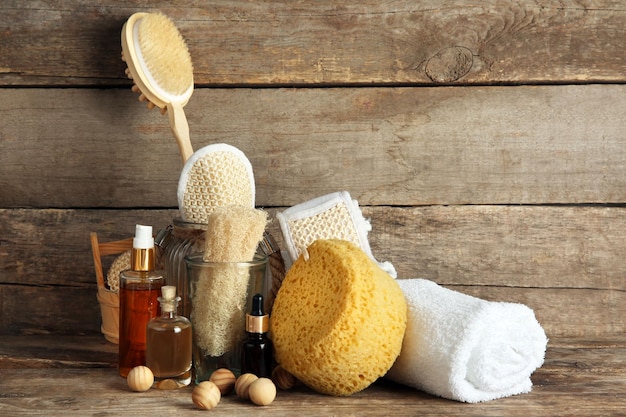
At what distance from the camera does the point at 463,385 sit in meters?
0.72

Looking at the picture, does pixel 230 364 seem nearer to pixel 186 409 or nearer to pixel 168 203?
pixel 186 409

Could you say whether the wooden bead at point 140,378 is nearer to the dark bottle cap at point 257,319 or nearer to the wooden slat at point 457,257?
the dark bottle cap at point 257,319

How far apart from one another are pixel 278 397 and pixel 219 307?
11cm

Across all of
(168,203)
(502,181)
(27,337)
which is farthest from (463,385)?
(27,337)

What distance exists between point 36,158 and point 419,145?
0.51 m

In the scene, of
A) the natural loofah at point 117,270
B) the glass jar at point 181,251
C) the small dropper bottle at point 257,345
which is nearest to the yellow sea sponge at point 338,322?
the small dropper bottle at point 257,345

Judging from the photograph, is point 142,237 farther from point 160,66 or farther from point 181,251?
point 160,66

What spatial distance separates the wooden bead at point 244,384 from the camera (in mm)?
729

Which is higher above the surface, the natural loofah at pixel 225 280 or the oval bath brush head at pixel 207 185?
the oval bath brush head at pixel 207 185

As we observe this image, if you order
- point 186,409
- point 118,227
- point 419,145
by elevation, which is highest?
point 419,145

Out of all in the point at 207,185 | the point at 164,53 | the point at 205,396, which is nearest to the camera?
the point at 205,396

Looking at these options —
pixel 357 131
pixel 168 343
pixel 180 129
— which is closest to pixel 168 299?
pixel 168 343

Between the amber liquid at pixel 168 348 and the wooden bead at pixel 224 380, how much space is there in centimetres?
4

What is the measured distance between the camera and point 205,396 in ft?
2.27
